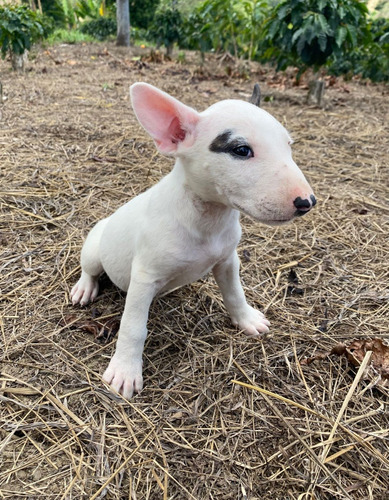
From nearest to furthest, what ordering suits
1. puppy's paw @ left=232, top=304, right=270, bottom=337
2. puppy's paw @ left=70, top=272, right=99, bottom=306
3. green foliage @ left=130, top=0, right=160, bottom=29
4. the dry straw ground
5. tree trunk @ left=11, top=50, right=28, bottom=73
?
the dry straw ground → puppy's paw @ left=232, top=304, right=270, bottom=337 → puppy's paw @ left=70, top=272, right=99, bottom=306 → tree trunk @ left=11, top=50, right=28, bottom=73 → green foliage @ left=130, top=0, right=160, bottom=29

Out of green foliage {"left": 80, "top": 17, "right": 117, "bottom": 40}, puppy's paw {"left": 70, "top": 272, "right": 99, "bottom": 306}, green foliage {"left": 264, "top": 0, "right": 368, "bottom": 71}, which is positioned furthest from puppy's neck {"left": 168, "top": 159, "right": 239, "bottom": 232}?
green foliage {"left": 80, "top": 17, "right": 117, "bottom": 40}

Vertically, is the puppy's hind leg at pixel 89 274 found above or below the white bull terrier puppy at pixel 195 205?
below

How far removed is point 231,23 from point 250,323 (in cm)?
792

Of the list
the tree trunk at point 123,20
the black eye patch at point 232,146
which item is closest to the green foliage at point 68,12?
the tree trunk at point 123,20

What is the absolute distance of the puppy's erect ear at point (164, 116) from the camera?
1489mm

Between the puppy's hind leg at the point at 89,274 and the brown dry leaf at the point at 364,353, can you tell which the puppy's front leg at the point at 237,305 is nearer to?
the brown dry leaf at the point at 364,353

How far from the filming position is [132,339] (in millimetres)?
1775

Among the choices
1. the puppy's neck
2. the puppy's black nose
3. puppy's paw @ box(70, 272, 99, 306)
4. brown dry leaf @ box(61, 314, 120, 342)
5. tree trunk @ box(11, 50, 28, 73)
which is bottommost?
brown dry leaf @ box(61, 314, 120, 342)

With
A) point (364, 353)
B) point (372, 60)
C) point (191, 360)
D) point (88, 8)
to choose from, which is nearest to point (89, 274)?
point (191, 360)

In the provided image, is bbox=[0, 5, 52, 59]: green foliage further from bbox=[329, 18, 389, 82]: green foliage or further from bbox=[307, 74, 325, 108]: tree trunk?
bbox=[329, 18, 389, 82]: green foliage

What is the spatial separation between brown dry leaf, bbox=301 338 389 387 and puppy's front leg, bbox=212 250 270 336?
12.4 inches

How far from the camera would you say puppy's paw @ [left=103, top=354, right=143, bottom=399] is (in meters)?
1.75

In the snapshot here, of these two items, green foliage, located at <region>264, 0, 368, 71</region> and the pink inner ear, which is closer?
the pink inner ear

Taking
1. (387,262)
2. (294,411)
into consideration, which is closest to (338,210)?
(387,262)
